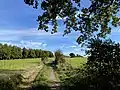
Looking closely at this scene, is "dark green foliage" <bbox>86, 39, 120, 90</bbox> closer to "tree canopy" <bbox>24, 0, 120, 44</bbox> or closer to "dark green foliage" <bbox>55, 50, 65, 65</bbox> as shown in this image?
"tree canopy" <bbox>24, 0, 120, 44</bbox>

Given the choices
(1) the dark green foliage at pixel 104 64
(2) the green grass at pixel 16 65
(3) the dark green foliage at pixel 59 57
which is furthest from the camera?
(2) the green grass at pixel 16 65

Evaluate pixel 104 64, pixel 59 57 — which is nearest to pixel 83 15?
pixel 104 64

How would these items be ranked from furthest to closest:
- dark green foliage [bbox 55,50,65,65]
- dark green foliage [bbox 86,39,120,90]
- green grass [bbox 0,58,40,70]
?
green grass [bbox 0,58,40,70] < dark green foliage [bbox 55,50,65,65] < dark green foliage [bbox 86,39,120,90]

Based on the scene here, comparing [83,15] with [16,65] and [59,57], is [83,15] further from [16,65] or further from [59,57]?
[16,65]

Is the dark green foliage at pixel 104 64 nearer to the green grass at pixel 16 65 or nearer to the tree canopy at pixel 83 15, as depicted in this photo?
the tree canopy at pixel 83 15

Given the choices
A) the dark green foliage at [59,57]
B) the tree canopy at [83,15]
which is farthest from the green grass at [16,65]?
the tree canopy at [83,15]

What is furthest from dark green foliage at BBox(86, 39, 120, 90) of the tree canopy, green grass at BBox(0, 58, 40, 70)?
green grass at BBox(0, 58, 40, 70)

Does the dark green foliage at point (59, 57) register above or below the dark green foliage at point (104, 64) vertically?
above

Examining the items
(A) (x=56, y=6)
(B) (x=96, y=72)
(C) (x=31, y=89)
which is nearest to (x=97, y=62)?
(B) (x=96, y=72)

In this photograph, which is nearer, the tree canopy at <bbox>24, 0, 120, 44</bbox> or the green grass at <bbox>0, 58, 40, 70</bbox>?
the tree canopy at <bbox>24, 0, 120, 44</bbox>

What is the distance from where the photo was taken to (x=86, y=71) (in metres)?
17.0

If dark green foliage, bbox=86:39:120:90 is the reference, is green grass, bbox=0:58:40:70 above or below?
above

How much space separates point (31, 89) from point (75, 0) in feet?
20.7

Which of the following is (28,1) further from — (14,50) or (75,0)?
(14,50)
